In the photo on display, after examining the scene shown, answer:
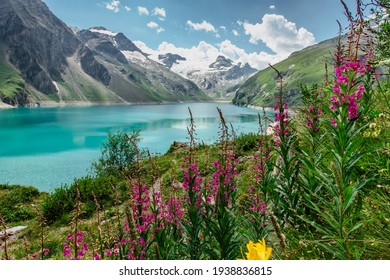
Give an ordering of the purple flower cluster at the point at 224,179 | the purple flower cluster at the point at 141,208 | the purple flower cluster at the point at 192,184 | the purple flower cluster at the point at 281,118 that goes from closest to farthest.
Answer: the purple flower cluster at the point at 141,208 → the purple flower cluster at the point at 224,179 → the purple flower cluster at the point at 192,184 → the purple flower cluster at the point at 281,118

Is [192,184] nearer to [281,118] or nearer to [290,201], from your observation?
[290,201]

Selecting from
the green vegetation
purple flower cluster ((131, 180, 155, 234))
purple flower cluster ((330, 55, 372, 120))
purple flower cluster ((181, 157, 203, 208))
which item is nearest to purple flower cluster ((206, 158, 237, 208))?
the green vegetation

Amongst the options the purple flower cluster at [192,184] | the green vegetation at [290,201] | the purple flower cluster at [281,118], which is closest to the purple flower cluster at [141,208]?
the green vegetation at [290,201]

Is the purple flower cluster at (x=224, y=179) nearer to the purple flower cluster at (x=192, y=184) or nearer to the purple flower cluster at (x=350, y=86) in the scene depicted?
the purple flower cluster at (x=192, y=184)

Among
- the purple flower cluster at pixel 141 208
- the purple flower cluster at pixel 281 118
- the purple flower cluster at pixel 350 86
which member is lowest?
the purple flower cluster at pixel 141 208

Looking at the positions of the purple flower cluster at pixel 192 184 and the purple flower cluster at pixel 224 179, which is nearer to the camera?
the purple flower cluster at pixel 224 179

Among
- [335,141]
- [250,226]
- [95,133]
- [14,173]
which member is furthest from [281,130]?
[95,133]

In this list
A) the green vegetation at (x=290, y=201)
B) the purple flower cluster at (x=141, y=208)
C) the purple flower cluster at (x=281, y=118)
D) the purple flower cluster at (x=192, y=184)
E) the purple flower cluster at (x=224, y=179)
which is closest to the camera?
the green vegetation at (x=290, y=201)

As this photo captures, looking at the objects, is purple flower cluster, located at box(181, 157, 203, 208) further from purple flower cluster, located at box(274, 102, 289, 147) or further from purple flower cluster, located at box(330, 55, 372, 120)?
purple flower cluster, located at box(330, 55, 372, 120)

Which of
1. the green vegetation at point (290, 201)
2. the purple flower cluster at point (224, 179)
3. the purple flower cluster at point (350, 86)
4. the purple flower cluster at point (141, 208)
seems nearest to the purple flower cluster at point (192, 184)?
the green vegetation at point (290, 201)

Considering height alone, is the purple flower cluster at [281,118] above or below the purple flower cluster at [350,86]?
below

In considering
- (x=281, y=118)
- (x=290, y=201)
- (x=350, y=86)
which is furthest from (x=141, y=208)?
(x=350, y=86)

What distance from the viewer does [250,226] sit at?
348cm
